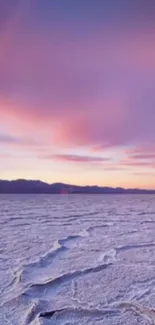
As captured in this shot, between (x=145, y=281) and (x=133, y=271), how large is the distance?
1.74 feet

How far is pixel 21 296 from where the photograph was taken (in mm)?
3660

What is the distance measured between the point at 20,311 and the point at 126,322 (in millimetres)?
1044

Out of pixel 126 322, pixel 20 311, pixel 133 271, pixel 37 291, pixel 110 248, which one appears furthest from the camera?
pixel 110 248

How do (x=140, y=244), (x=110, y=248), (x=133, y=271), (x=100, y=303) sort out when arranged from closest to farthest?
(x=100, y=303), (x=133, y=271), (x=110, y=248), (x=140, y=244)

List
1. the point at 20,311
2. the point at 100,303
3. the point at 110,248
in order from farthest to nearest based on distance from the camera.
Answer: the point at 110,248 < the point at 100,303 < the point at 20,311

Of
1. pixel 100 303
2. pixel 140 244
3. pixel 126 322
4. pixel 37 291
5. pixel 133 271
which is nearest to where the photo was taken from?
pixel 126 322

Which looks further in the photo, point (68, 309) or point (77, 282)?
point (77, 282)

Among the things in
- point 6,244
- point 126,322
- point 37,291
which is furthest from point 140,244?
point 126,322

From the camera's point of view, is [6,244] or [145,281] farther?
[6,244]

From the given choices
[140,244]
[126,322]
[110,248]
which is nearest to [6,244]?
[110,248]

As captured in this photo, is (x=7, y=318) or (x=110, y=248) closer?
(x=7, y=318)

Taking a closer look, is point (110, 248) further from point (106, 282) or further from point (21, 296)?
point (21, 296)

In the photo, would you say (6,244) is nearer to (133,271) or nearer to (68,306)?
(133,271)

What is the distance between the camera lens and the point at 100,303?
3.51 meters
